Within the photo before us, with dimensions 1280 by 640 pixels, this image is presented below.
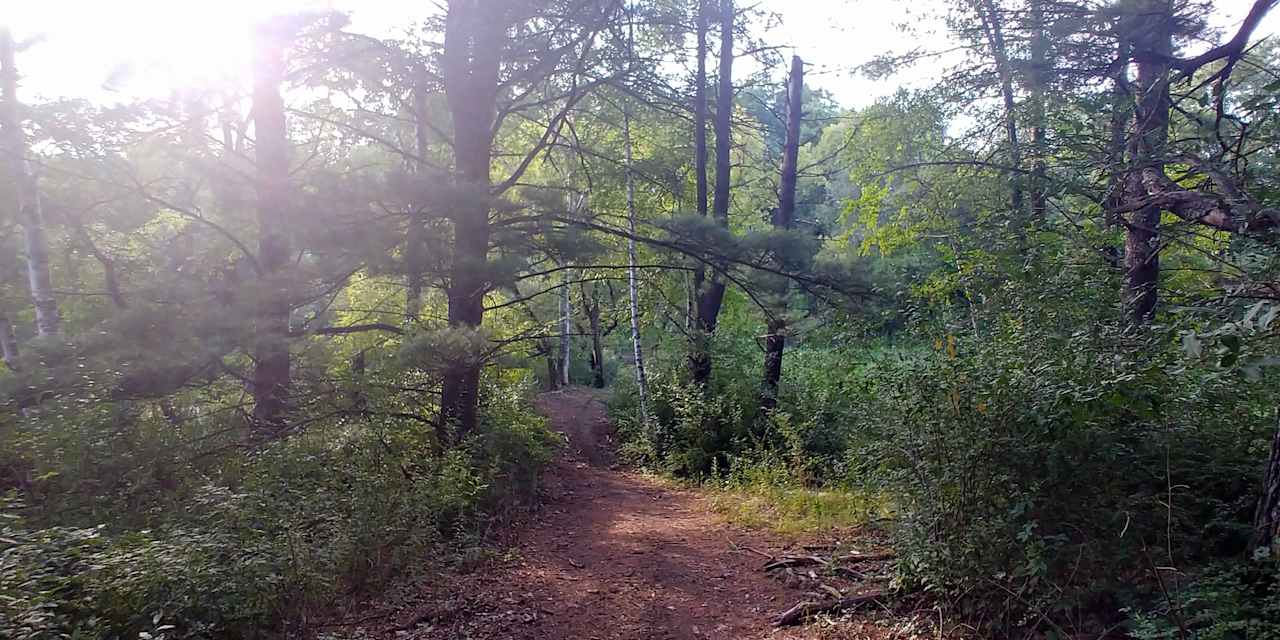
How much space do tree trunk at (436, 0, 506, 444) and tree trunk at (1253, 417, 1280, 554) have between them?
5656mm

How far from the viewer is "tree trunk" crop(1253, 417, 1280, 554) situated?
3.37 meters

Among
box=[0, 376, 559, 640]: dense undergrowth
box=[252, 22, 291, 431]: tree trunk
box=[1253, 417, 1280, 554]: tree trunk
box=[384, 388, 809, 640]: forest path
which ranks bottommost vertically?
box=[384, 388, 809, 640]: forest path

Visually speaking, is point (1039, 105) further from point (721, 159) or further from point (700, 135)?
point (700, 135)

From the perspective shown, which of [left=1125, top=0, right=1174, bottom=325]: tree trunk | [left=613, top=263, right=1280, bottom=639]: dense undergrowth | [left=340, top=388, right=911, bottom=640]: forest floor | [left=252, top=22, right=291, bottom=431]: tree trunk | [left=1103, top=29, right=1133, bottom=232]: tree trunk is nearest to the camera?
[left=613, top=263, right=1280, bottom=639]: dense undergrowth

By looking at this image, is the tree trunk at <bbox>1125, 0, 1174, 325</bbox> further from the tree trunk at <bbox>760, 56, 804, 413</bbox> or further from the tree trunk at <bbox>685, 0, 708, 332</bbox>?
the tree trunk at <bbox>685, 0, 708, 332</bbox>

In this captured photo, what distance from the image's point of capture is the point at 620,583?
20.9 feet

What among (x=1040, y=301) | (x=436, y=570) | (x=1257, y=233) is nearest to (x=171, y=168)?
(x=436, y=570)

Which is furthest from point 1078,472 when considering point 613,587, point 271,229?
point 271,229

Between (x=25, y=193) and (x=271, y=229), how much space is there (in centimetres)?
646

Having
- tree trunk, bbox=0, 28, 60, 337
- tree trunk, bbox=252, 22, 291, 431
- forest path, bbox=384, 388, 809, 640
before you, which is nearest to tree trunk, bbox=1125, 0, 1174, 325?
forest path, bbox=384, 388, 809, 640

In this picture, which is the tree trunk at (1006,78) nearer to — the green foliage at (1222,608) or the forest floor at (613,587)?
the green foliage at (1222,608)

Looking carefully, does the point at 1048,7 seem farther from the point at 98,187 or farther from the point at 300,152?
the point at 98,187

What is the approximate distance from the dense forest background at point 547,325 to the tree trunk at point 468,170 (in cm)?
4

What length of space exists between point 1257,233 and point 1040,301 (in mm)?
1383
